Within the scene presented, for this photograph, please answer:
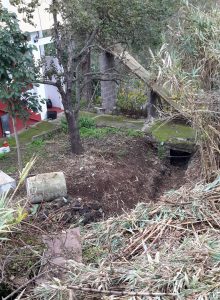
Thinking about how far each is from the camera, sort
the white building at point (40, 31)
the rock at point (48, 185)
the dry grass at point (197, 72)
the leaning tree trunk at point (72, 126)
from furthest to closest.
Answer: the white building at point (40, 31) → the leaning tree trunk at point (72, 126) → the rock at point (48, 185) → the dry grass at point (197, 72)

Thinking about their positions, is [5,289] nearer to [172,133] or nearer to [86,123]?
[172,133]

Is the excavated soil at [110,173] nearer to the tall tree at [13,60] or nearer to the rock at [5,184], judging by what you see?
the rock at [5,184]

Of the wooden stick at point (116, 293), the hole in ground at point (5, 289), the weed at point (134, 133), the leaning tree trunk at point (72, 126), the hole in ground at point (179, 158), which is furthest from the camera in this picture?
the weed at point (134, 133)

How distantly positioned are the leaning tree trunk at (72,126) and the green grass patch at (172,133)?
6.44ft

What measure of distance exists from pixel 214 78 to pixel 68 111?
3208 mm

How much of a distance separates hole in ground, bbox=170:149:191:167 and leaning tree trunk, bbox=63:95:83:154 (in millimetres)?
2127

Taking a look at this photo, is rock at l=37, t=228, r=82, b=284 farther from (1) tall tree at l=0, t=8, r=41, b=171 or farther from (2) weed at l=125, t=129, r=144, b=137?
(2) weed at l=125, t=129, r=144, b=137

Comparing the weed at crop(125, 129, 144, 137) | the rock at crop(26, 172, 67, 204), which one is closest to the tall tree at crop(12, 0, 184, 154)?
the weed at crop(125, 129, 144, 137)

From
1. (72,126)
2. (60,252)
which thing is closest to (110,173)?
(72,126)

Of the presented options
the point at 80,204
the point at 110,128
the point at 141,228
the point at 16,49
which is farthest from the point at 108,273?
the point at 110,128

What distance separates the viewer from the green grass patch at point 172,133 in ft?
31.9

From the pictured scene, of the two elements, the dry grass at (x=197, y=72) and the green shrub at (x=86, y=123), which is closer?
the dry grass at (x=197, y=72)

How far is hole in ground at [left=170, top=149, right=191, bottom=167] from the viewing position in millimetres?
9569

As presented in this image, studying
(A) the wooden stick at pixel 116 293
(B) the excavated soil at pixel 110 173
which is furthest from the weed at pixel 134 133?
(A) the wooden stick at pixel 116 293
